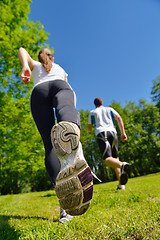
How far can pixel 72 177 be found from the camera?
3.46ft

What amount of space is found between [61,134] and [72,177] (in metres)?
0.29

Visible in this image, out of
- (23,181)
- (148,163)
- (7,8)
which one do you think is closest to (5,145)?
(7,8)

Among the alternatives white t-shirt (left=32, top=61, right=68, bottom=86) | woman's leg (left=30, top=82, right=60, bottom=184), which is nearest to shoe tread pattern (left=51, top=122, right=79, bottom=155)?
woman's leg (left=30, top=82, right=60, bottom=184)

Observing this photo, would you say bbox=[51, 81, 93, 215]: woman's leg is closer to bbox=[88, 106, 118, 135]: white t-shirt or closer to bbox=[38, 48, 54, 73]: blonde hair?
bbox=[38, 48, 54, 73]: blonde hair

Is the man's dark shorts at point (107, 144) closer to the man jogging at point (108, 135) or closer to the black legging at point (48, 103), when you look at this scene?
the man jogging at point (108, 135)

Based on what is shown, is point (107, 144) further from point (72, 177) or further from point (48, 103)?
point (72, 177)

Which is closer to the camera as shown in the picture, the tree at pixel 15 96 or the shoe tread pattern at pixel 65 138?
the shoe tread pattern at pixel 65 138

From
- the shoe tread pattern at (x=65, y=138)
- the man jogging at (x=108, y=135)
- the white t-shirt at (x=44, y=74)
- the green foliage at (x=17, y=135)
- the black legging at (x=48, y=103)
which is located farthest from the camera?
the green foliage at (x=17, y=135)

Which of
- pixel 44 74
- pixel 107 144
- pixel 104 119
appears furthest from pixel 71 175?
pixel 104 119

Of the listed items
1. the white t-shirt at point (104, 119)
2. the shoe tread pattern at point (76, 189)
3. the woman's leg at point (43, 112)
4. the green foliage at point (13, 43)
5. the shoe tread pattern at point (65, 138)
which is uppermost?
the green foliage at point (13, 43)

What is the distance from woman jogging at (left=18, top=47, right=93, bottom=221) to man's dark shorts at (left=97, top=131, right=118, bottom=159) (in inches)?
106

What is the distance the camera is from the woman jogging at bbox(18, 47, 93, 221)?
106 centimetres

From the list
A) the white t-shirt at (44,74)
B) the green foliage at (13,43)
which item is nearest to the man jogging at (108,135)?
the white t-shirt at (44,74)

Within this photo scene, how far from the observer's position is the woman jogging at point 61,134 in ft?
3.48
